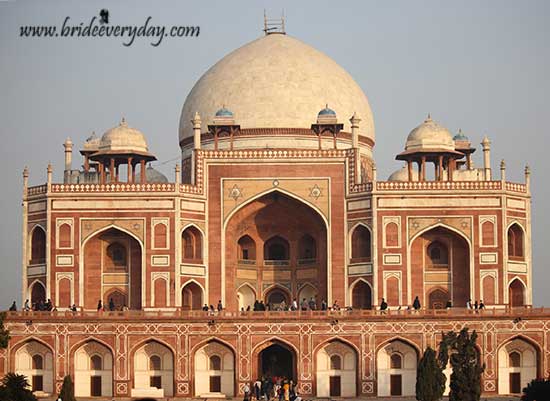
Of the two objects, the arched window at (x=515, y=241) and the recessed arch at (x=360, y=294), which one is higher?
the arched window at (x=515, y=241)

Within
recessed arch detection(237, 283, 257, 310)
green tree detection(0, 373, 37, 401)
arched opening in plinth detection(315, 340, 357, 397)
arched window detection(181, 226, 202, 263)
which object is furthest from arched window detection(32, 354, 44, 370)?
recessed arch detection(237, 283, 257, 310)

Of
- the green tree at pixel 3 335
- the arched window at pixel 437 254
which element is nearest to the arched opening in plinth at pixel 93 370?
the green tree at pixel 3 335

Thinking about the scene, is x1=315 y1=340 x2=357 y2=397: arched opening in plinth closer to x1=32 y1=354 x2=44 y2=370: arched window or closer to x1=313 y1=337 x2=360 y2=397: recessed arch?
x1=313 y1=337 x2=360 y2=397: recessed arch

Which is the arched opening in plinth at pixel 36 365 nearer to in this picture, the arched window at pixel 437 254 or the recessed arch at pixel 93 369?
the recessed arch at pixel 93 369

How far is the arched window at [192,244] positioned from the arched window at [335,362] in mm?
5620

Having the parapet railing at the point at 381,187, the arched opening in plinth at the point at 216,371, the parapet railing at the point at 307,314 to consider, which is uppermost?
the parapet railing at the point at 381,187

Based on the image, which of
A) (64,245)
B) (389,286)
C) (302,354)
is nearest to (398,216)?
(389,286)

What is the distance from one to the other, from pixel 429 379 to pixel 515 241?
31.4ft

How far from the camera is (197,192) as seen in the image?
4722cm

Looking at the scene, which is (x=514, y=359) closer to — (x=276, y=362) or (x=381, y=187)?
(x=276, y=362)

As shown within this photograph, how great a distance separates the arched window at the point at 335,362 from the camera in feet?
142

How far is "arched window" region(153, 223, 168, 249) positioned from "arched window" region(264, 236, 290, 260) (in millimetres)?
4080

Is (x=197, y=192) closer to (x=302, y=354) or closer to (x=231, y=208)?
(x=231, y=208)

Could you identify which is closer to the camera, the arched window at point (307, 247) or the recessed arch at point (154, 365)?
the recessed arch at point (154, 365)
